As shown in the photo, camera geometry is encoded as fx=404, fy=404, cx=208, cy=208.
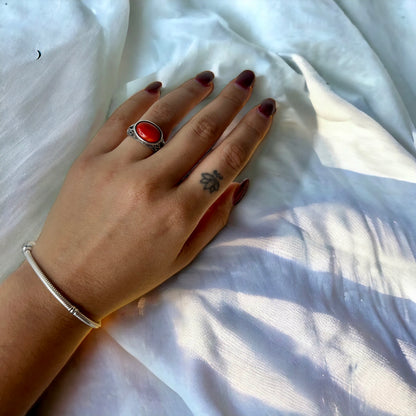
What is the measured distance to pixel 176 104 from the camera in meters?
0.67

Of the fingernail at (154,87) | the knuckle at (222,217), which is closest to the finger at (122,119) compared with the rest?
the fingernail at (154,87)

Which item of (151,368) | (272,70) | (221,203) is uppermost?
(272,70)

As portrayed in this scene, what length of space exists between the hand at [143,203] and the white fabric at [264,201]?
37mm

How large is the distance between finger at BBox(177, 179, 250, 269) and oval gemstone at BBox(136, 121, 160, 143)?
14 centimetres

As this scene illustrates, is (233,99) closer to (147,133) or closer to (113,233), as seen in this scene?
(147,133)

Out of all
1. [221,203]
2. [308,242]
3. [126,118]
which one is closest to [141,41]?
[126,118]

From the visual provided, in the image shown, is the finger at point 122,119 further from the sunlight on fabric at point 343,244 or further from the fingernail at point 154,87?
the sunlight on fabric at point 343,244

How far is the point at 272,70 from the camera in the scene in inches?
27.2

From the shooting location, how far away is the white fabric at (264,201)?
53 centimetres

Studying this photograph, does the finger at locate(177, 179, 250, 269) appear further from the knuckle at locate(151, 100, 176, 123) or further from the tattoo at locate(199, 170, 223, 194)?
the knuckle at locate(151, 100, 176, 123)

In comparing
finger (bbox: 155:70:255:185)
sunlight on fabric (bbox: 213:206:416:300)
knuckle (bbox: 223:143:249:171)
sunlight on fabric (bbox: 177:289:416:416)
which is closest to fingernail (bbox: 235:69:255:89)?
finger (bbox: 155:70:255:185)

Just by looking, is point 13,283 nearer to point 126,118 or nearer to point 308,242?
point 126,118

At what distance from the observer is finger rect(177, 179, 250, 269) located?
0.60 metres

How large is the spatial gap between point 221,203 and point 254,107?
181 mm
